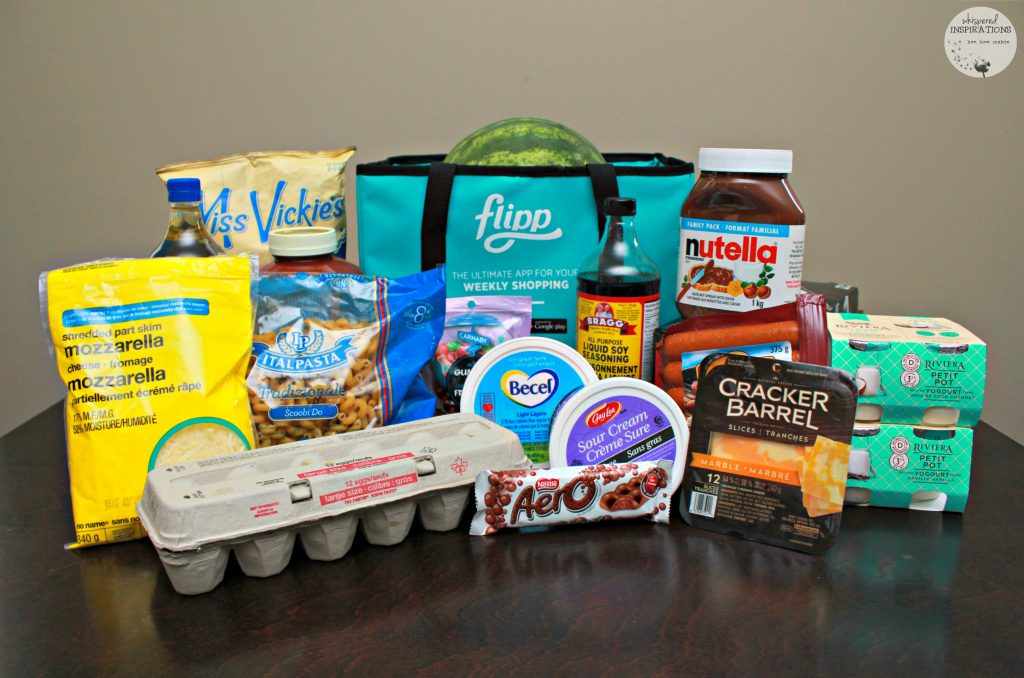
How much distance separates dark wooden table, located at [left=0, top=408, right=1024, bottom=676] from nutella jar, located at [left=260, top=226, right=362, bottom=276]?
15.2 inches

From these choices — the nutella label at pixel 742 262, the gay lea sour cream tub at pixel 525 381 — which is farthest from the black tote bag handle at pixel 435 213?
the nutella label at pixel 742 262

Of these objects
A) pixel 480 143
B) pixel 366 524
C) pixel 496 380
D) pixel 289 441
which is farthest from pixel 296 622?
pixel 480 143

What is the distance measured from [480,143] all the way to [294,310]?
0.45 meters

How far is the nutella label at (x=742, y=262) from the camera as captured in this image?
3.72 feet

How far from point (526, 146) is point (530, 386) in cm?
43

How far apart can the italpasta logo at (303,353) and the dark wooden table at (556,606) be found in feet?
0.75

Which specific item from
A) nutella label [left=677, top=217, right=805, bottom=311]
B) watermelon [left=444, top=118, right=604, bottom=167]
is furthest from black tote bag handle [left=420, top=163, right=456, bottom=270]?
nutella label [left=677, top=217, right=805, bottom=311]

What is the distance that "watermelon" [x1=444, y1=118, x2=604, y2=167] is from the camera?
134 centimetres

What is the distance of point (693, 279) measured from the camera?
1.20m

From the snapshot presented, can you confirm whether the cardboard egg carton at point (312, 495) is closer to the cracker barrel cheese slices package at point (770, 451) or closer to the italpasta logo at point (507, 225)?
the cracker barrel cheese slices package at point (770, 451)

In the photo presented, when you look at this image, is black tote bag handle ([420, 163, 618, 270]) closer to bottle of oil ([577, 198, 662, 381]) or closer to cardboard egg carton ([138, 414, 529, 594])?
bottle of oil ([577, 198, 662, 381])

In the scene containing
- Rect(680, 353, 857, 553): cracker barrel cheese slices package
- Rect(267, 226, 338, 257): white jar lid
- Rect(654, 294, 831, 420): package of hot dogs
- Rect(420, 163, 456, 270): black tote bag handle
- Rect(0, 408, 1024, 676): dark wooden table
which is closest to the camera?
Rect(0, 408, 1024, 676): dark wooden table

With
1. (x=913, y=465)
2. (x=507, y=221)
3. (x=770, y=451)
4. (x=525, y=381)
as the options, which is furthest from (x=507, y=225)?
(x=913, y=465)

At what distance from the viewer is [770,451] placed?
0.94m
